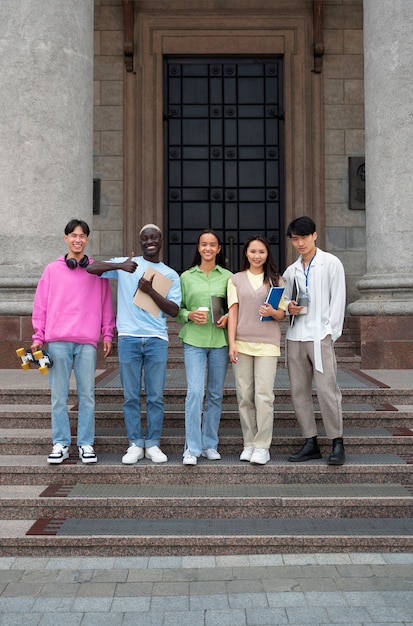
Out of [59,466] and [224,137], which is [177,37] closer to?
[224,137]

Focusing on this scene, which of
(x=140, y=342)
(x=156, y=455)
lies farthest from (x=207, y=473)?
(x=140, y=342)

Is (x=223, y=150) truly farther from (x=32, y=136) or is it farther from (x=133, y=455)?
(x=133, y=455)

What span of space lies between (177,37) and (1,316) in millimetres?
6963

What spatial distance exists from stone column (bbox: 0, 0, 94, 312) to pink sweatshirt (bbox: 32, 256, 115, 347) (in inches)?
153

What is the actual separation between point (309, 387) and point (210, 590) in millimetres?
2228

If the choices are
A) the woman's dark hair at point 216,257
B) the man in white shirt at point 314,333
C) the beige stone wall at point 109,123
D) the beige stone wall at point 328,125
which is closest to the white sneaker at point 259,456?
the man in white shirt at point 314,333

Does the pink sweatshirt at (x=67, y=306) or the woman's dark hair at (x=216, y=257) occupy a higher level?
the woman's dark hair at (x=216, y=257)

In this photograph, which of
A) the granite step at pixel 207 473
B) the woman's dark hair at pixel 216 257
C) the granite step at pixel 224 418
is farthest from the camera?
the granite step at pixel 224 418

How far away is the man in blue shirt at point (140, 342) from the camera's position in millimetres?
6043

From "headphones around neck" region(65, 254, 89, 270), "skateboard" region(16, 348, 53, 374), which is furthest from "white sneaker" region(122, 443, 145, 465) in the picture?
"headphones around neck" region(65, 254, 89, 270)

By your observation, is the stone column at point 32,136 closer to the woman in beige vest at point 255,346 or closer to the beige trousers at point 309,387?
the woman in beige vest at point 255,346

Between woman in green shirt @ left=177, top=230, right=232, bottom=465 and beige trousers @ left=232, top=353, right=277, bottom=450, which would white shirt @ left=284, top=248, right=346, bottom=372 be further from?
woman in green shirt @ left=177, top=230, right=232, bottom=465

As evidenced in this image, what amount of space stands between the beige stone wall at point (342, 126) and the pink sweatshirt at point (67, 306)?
847 centimetres

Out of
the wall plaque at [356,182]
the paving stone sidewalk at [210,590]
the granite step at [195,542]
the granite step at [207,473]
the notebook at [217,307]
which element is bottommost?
the paving stone sidewalk at [210,590]
